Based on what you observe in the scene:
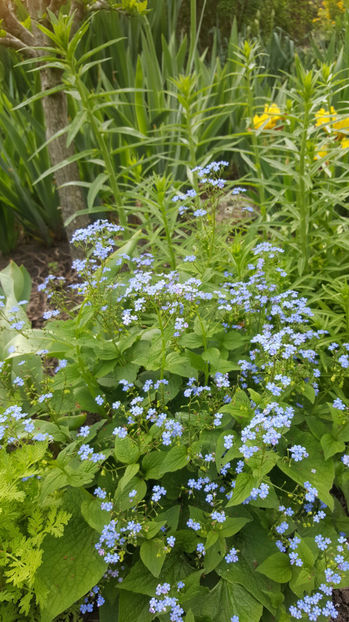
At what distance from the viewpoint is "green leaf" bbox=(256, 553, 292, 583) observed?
132cm

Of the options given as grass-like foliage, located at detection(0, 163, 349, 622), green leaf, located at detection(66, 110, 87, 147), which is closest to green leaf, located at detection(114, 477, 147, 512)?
grass-like foliage, located at detection(0, 163, 349, 622)

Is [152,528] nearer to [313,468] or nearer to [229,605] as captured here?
Result: [229,605]

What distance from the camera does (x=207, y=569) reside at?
1.35 metres

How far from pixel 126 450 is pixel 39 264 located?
227 cm

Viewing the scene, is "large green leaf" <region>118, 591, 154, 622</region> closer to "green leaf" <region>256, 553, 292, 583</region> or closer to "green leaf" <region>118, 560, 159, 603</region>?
"green leaf" <region>118, 560, 159, 603</region>

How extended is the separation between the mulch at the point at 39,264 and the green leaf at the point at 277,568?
2.00 meters

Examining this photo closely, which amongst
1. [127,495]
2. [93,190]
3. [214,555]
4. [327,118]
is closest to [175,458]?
[127,495]

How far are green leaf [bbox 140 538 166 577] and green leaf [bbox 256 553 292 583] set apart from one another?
29cm

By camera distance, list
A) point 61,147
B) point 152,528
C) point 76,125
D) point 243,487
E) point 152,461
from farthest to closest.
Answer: point 61,147 → point 76,125 → point 152,461 → point 152,528 → point 243,487

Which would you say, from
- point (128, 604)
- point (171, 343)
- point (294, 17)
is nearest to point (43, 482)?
point (128, 604)

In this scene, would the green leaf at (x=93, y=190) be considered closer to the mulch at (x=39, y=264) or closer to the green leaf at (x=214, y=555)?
the mulch at (x=39, y=264)

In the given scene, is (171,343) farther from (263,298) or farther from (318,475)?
(318,475)

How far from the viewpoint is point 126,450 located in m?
1.39

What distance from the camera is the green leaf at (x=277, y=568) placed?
1317mm
